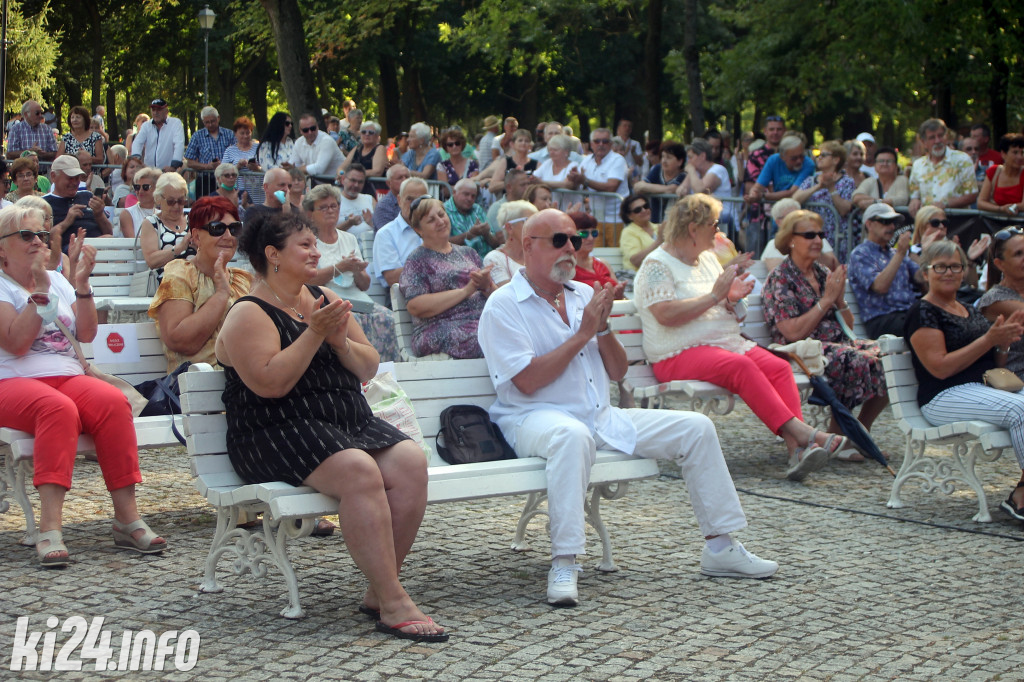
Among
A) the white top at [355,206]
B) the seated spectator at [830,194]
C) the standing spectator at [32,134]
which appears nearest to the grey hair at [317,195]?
the white top at [355,206]

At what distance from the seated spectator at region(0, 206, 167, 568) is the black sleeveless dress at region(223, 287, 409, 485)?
3.12 feet

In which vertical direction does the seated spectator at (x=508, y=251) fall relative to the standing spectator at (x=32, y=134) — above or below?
below

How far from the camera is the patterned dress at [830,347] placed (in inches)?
317

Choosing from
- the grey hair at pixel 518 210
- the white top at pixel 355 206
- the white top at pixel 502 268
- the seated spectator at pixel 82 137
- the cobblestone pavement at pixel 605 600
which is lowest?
the cobblestone pavement at pixel 605 600

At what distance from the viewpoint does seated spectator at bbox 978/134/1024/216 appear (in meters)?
12.3

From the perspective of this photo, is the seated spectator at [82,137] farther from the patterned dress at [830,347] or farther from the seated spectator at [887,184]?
the patterned dress at [830,347]

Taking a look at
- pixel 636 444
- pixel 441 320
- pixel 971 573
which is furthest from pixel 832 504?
pixel 441 320

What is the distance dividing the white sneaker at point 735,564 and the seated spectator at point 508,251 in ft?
9.52

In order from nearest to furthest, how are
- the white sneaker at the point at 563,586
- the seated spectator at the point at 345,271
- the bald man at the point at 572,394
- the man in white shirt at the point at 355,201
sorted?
the white sneaker at the point at 563,586 < the bald man at the point at 572,394 < the seated spectator at the point at 345,271 < the man in white shirt at the point at 355,201

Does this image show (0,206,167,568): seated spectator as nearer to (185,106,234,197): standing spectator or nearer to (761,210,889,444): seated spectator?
(761,210,889,444): seated spectator

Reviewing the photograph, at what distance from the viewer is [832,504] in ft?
22.5

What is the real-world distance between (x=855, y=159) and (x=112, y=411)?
390 inches

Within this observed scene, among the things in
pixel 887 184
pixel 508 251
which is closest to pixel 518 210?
pixel 508 251

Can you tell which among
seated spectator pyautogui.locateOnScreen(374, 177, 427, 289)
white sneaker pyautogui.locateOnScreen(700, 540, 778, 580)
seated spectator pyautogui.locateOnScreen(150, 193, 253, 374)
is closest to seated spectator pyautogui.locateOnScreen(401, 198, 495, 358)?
seated spectator pyautogui.locateOnScreen(374, 177, 427, 289)
